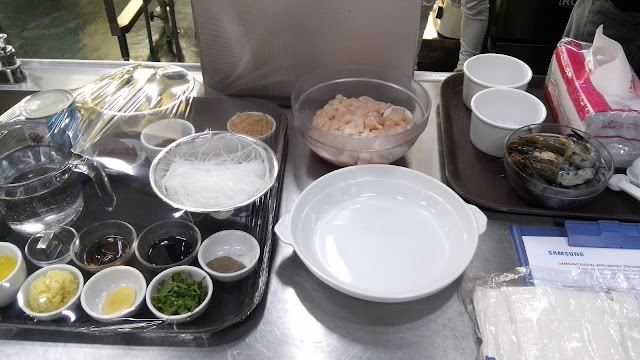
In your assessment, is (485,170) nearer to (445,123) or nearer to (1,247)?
(445,123)

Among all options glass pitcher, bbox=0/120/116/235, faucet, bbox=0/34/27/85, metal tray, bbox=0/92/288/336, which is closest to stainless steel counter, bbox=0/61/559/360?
metal tray, bbox=0/92/288/336

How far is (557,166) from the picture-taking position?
1035mm

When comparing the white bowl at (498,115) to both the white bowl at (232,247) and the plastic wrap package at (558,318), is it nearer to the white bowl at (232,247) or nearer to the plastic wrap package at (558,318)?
the plastic wrap package at (558,318)

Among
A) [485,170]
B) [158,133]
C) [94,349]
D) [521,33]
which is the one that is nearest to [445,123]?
[485,170]

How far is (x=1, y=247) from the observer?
0.91 meters

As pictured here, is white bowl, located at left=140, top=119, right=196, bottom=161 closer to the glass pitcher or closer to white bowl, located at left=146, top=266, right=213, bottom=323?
the glass pitcher

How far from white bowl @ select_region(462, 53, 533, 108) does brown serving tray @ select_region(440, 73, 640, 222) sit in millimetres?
99

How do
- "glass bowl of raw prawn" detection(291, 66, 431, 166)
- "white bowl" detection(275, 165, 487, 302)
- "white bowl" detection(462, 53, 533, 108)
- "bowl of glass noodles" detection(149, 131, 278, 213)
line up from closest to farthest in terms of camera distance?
"white bowl" detection(275, 165, 487, 302)
"bowl of glass noodles" detection(149, 131, 278, 213)
"glass bowl of raw prawn" detection(291, 66, 431, 166)
"white bowl" detection(462, 53, 533, 108)

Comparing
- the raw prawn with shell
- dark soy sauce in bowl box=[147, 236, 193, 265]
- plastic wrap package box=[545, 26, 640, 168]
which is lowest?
dark soy sauce in bowl box=[147, 236, 193, 265]

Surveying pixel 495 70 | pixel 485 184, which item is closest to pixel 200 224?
pixel 485 184

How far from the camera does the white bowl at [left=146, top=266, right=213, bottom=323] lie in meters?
0.82

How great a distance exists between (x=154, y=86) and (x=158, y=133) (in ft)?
0.61

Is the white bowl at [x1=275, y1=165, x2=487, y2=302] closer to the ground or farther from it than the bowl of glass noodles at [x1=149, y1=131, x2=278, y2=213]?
closer to the ground

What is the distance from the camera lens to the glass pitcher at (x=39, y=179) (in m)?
0.94
